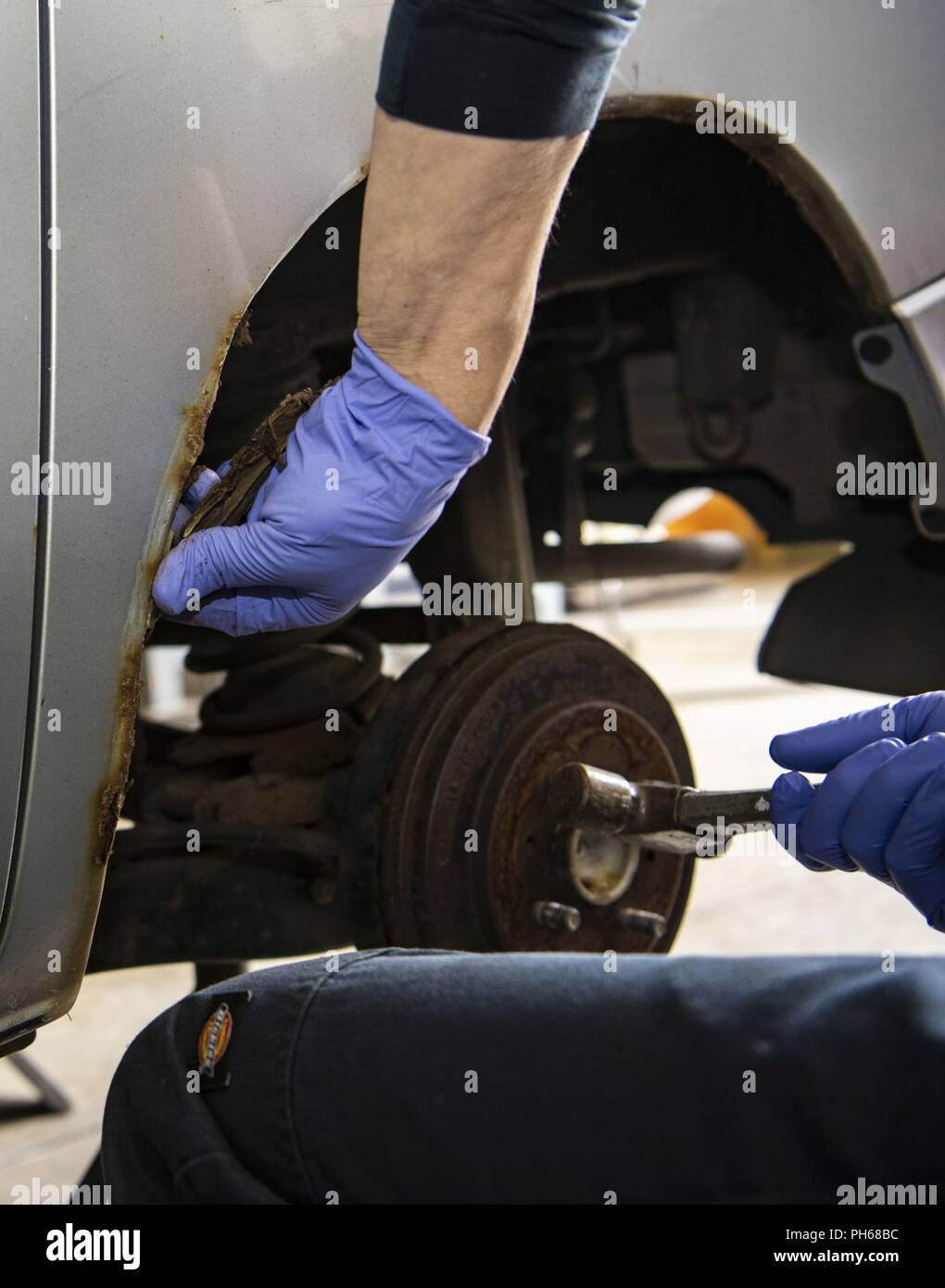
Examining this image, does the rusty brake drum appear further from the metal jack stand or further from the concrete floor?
the metal jack stand

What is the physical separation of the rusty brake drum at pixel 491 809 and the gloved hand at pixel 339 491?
1.28 ft

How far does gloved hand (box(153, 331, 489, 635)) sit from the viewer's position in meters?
0.96

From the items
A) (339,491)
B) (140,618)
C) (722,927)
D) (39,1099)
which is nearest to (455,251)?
(339,491)

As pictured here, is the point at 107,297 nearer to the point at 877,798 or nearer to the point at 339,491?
the point at 339,491

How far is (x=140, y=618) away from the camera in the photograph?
93 centimetres

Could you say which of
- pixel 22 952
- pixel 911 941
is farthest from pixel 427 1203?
pixel 911 941

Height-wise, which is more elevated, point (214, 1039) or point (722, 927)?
point (214, 1039)

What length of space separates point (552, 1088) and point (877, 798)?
0.36 m

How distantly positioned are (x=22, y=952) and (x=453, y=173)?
0.62 m

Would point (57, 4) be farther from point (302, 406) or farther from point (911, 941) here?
point (911, 941)

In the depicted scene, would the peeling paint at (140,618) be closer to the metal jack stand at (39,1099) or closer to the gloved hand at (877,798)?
the gloved hand at (877,798)

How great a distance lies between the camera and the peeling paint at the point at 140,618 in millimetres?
923

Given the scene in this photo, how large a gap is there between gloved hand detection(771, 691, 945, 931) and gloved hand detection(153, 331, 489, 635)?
36 centimetres

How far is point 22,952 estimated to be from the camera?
934 millimetres
